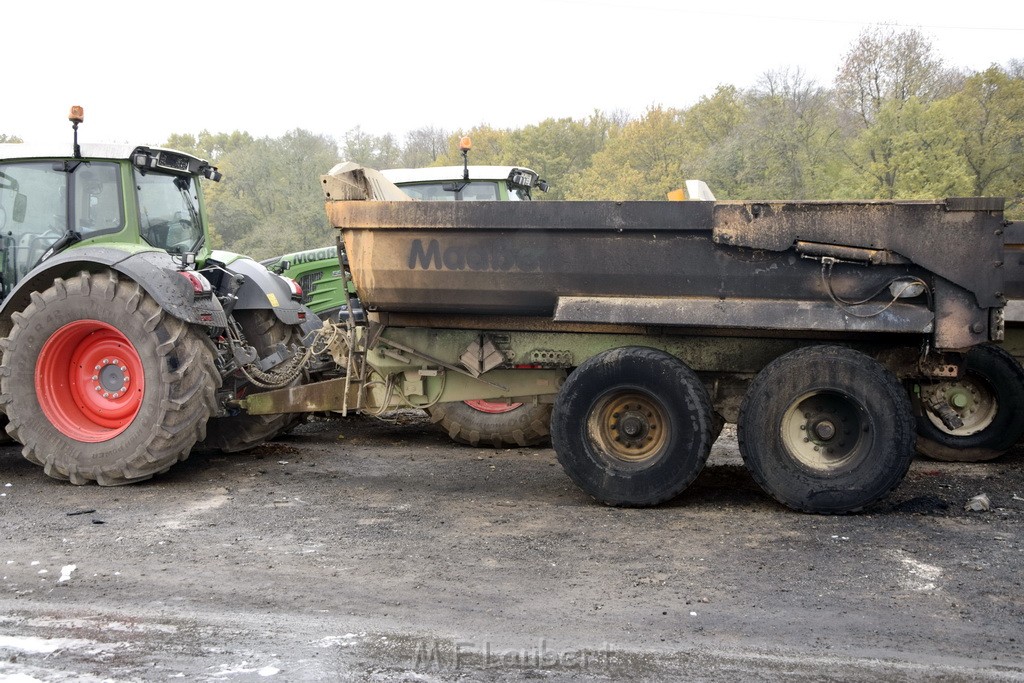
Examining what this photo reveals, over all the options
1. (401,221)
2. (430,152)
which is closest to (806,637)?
(401,221)

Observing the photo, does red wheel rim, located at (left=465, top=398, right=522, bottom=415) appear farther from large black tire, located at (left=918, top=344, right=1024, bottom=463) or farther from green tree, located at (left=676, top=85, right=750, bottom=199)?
green tree, located at (left=676, top=85, right=750, bottom=199)

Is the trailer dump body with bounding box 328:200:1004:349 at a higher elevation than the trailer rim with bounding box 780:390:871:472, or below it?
higher

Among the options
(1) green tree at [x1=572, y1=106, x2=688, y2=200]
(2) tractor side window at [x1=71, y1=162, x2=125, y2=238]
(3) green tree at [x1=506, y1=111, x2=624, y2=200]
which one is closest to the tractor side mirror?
(2) tractor side window at [x1=71, y1=162, x2=125, y2=238]

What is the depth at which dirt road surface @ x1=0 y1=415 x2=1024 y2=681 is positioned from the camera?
3551 mm

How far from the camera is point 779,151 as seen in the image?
29.5m

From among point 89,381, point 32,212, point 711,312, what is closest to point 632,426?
point 711,312

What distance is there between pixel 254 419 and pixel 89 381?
1.30 meters

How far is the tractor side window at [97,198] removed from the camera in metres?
7.18

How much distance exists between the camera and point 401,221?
5848 mm

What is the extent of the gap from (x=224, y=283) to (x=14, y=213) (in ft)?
5.17

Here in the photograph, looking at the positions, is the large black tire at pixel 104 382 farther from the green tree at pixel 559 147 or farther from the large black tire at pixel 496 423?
the green tree at pixel 559 147

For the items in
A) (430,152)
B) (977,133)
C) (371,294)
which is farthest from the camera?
(430,152)

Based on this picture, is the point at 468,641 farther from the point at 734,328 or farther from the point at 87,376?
the point at 87,376

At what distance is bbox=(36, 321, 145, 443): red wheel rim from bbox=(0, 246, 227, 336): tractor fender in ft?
1.34
